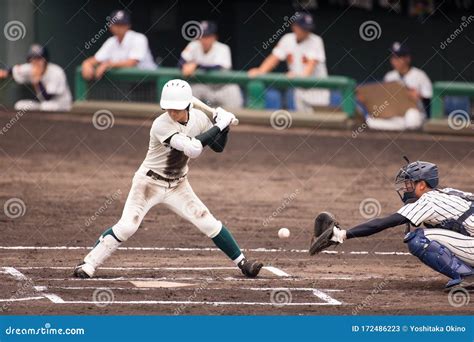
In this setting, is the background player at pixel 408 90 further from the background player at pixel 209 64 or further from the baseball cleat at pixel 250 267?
the baseball cleat at pixel 250 267

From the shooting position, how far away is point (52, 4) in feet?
70.2

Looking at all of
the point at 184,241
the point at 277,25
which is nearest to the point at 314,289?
the point at 184,241

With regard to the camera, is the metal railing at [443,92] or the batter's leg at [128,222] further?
the metal railing at [443,92]

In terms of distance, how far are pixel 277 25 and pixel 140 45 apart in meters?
3.17

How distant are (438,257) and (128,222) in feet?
8.56

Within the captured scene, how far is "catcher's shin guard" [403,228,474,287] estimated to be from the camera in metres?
9.86

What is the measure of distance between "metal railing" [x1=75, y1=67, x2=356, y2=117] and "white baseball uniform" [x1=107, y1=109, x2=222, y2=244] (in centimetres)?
862

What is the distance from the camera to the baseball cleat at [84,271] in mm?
10414

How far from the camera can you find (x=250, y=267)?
10.6 meters

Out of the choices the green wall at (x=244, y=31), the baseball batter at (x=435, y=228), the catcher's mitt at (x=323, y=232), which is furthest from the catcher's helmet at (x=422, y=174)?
the green wall at (x=244, y=31)

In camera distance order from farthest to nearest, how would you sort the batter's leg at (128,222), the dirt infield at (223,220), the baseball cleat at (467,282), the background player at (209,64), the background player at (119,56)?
Answer: the background player at (119,56)
the background player at (209,64)
the batter's leg at (128,222)
the baseball cleat at (467,282)
the dirt infield at (223,220)

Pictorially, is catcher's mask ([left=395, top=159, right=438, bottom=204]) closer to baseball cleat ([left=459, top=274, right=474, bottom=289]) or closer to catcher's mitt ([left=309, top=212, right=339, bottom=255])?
catcher's mitt ([left=309, top=212, right=339, bottom=255])

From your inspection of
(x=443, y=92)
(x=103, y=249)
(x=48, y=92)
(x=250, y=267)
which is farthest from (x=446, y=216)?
(x=48, y=92)

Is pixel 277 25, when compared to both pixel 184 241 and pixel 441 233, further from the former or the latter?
pixel 441 233
